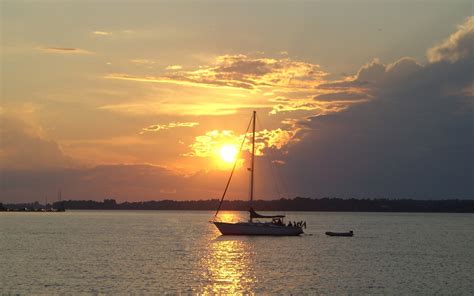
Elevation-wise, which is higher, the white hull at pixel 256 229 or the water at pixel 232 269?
the white hull at pixel 256 229

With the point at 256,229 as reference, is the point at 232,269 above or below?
below

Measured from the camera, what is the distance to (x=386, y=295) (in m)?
53.5

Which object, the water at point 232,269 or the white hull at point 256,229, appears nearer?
the water at point 232,269

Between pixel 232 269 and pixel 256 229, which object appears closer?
pixel 232 269

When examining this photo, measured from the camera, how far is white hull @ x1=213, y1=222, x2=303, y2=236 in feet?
365

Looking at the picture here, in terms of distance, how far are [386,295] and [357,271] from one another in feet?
53.7

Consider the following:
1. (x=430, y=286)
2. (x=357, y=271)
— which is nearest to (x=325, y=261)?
(x=357, y=271)

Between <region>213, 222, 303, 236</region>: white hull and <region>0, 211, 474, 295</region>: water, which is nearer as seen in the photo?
<region>0, 211, 474, 295</region>: water

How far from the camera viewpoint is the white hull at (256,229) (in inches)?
4377

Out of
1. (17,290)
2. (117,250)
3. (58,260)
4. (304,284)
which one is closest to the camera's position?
(17,290)

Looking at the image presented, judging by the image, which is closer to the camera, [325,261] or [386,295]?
[386,295]

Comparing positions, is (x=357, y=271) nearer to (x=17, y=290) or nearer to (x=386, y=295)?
(x=386, y=295)

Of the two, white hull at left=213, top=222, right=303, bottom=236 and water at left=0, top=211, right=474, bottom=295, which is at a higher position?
white hull at left=213, top=222, right=303, bottom=236

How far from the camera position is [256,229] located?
11156 cm
